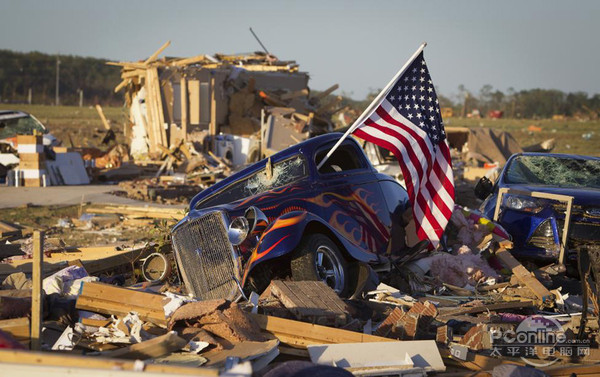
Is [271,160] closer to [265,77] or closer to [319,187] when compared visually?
[319,187]

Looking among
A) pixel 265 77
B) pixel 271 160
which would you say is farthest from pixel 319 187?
pixel 265 77

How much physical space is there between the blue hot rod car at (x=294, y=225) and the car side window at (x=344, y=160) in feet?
0.04

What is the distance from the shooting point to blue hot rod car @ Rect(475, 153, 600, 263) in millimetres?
10273

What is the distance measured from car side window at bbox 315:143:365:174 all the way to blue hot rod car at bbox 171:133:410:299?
13mm

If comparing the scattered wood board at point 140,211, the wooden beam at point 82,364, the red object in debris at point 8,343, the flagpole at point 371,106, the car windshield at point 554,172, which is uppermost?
the flagpole at point 371,106

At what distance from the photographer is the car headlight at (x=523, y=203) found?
10.5 metres

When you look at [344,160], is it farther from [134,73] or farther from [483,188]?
[134,73]

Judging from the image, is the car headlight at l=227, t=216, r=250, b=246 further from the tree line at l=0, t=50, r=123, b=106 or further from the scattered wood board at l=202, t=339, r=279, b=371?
the tree line at l=0, t=50, r=123, b=106

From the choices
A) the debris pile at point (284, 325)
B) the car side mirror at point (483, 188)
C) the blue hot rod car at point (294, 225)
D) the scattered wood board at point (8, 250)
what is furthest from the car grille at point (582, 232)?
the scattered wood board at point (8, 250)

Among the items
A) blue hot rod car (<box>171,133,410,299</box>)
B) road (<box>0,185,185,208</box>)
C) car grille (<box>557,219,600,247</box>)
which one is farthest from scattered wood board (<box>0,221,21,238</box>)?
car grille (<box>557,219,600,247</box>)

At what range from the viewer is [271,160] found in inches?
351

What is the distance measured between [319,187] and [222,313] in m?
2.92

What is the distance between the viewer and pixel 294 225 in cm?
760

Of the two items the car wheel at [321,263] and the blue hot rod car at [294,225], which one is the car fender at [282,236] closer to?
the blue hot rod car at [294,225]
